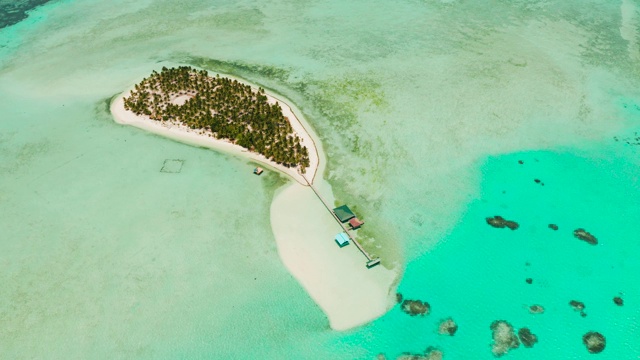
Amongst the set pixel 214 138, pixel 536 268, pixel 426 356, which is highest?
pixel 214 138

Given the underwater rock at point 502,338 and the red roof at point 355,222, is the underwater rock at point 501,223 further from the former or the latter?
the red roof at point 355,222

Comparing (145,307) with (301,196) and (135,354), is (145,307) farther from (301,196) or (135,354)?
(301,196)

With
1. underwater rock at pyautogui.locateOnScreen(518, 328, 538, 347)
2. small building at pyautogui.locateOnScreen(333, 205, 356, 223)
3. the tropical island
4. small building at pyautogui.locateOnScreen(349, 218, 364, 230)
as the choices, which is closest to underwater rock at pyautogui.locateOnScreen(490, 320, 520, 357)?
underwater rock at pyautogui.locateOnScreen(518, 328, 538, 347)

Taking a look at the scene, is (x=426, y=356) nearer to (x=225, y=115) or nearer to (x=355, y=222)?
(x=355, y=222)

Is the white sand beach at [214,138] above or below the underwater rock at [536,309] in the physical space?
above

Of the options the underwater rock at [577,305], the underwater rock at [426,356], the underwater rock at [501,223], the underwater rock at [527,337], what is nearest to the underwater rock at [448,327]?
the underwater rock at [426,356]

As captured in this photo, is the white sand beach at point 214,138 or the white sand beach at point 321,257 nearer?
the white sand beach at point 321,257

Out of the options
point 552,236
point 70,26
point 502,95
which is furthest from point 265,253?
point 70,26

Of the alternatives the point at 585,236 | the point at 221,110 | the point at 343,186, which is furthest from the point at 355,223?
the point at 221,110
